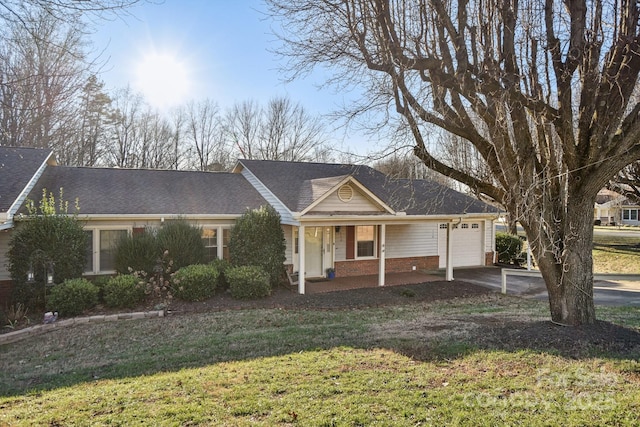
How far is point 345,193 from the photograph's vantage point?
41.7 feet

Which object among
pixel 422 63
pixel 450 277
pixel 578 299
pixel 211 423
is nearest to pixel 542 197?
pixel 578 299

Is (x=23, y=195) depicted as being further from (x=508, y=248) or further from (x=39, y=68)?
(x=508, y=248)

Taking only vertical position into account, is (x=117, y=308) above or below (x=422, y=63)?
below

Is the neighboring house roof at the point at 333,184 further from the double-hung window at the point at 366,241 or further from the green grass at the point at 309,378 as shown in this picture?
the green grass at the point at 309,378

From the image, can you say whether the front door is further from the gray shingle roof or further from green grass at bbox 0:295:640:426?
the gray shingle roof

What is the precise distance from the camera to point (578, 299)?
6.61 meters

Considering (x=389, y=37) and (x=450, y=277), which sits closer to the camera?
(x=389, y=37)

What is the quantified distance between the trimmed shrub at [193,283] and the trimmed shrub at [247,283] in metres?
0.55

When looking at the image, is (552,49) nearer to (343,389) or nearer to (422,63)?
(422,63)

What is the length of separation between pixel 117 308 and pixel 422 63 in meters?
9.24

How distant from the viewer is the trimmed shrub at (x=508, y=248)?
19297 millimetres

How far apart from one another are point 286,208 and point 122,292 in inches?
206

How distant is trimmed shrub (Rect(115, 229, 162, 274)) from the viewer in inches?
441

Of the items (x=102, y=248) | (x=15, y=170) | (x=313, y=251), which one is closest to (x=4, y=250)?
(x=102, y=248)
